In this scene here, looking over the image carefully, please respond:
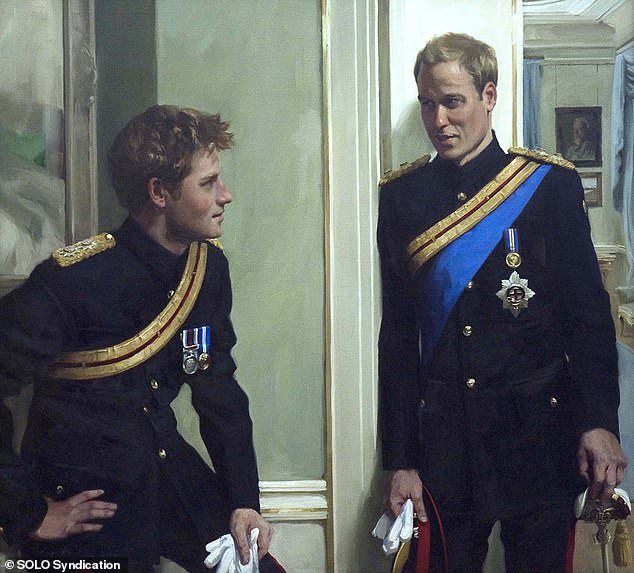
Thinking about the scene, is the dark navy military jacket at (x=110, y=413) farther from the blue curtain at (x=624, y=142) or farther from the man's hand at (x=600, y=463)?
the blue curtain at (x=624, y=142)

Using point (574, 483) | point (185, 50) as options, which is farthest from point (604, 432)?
point (185, 50)

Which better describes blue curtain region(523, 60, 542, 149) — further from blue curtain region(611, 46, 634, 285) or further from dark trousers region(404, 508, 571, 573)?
dark trousers region(404, 508, 571, 573)

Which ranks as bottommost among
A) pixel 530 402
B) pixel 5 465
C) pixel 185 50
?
pixel 5 465

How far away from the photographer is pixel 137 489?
164 centimetres

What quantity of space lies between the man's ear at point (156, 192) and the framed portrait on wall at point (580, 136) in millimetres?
852

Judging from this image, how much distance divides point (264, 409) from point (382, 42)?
0.84 meters

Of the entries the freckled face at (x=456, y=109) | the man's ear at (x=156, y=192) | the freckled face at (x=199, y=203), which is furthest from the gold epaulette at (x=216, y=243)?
the freckled face at (x=456, y=109)

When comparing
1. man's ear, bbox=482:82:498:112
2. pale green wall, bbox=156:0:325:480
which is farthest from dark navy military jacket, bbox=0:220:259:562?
man's ear, bbox=482:82:498:112

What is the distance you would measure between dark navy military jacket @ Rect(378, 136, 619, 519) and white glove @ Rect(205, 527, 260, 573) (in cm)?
36

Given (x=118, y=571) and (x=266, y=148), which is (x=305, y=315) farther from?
(x=118, y=571)

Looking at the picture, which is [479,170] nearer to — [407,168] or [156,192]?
[407,168]

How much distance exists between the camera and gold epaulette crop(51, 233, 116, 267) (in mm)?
1659

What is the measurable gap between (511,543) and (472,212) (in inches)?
27.4

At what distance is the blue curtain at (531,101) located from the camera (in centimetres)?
168
